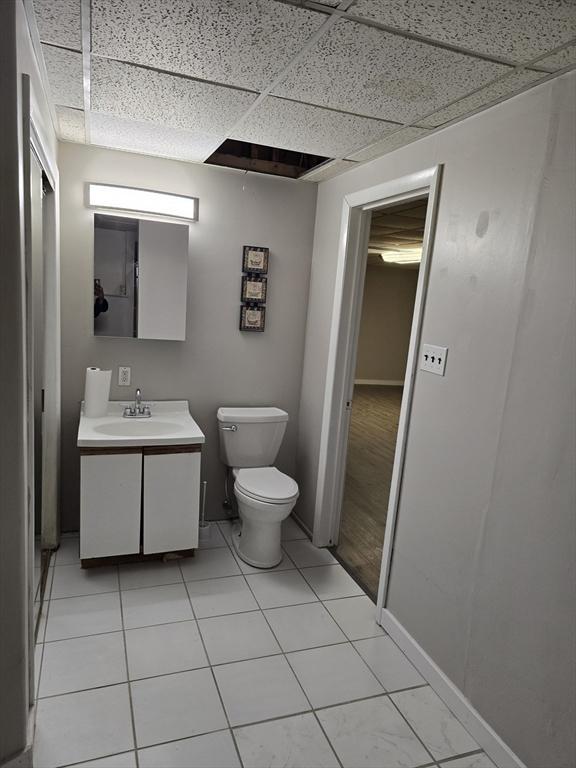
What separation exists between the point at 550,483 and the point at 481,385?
421mm

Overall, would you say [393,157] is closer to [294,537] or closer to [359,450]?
[294,537]

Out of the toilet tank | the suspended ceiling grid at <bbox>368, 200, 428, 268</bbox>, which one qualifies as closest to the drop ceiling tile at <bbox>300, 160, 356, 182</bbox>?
the suspended ceiling grid at <bbox>368, 200, 428, 268</bbox>

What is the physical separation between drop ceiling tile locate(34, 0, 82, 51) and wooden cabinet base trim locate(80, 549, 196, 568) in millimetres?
2241

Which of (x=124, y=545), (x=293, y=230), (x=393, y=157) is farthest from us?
(x=293, y=230)

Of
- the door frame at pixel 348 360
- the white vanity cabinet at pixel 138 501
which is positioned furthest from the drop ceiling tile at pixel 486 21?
the white vanity cabinet at pixel 138 501

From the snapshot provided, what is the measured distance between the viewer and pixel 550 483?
4.99 feet

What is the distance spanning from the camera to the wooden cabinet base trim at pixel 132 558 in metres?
2.60

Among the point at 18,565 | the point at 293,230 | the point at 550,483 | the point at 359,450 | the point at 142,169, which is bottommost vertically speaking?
the point at 359,450

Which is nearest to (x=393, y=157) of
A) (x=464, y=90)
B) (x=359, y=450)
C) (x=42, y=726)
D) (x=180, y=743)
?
(x=464, y=90)

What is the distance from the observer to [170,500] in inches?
104

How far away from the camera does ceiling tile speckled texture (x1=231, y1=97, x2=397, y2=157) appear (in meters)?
1.95

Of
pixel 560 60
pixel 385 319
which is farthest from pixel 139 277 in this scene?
pixel 385 319

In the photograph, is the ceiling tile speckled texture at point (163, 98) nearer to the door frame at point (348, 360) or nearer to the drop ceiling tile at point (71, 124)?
the drop ceiling tile at point (71, 124)

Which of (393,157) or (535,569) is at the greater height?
(393,157)
